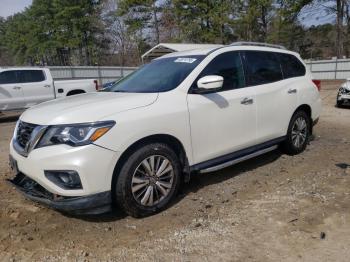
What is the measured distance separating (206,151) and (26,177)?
1.98 meters

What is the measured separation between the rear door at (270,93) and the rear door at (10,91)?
983cm

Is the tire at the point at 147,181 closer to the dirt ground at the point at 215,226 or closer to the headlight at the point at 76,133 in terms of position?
the dirt ground at the point at 215,226

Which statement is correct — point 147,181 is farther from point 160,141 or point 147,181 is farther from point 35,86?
point 35,86

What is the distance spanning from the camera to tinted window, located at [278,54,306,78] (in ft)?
18.8

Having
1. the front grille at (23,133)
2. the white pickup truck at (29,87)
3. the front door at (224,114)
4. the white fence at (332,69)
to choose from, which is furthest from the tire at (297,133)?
the white fence at (332,69)

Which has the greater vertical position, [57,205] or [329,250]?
[57,205]

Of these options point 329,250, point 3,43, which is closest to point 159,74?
point 329,250

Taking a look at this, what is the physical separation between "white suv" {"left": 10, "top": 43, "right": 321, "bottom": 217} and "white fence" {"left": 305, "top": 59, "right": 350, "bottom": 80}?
22439mm

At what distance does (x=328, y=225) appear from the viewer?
361cm

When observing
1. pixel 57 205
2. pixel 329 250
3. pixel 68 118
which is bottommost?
pixel 329 250

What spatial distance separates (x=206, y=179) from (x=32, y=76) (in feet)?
33.1

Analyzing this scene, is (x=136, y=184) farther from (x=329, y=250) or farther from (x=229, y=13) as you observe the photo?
(x=229, y=13)

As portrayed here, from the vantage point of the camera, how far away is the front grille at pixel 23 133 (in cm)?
372

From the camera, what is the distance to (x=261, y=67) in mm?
5258
